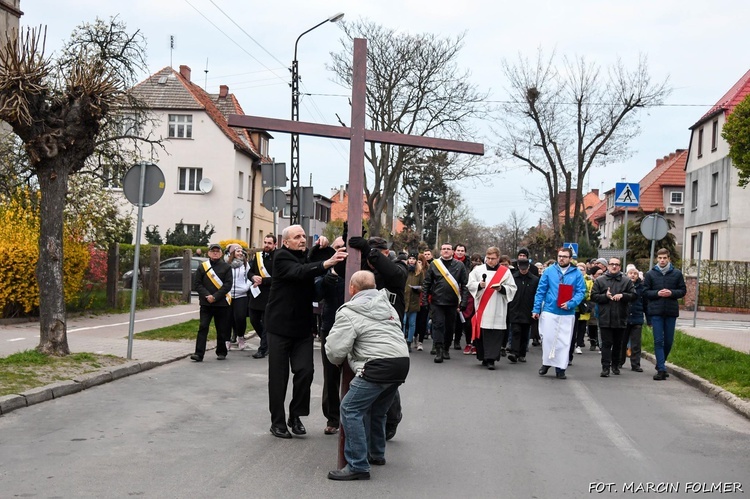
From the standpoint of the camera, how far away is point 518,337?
15391mm

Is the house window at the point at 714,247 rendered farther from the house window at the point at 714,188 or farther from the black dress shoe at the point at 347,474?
the black dress shoe at the point at 347,474

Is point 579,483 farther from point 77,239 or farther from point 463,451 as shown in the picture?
point 77,239

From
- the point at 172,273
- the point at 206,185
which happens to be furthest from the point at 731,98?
the point at 172,273

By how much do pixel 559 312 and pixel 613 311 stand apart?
104cm

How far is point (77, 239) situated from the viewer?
1995 centimetres

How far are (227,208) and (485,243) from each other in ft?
186

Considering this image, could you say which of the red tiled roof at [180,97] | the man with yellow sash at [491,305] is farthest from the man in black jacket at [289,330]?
the red tiled roof at [180,97]

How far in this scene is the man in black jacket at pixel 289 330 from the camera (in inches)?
314

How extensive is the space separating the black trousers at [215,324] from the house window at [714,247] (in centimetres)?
3438

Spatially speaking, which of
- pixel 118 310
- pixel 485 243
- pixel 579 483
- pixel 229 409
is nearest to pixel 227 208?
pixel 118 310

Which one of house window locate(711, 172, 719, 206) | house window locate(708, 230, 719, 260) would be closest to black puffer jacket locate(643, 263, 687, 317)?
house window locate(708, 230, 719, 260)

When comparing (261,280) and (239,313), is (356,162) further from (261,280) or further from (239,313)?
(239,313)

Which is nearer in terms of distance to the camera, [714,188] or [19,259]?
[19,259]

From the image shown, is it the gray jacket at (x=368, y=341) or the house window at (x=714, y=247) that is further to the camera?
the house window at (x=714, y=247)
